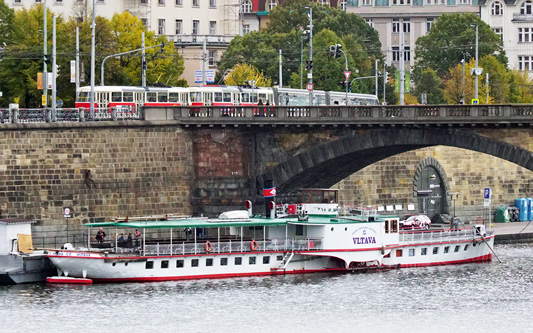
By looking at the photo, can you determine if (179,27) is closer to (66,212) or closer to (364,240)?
(66,212)

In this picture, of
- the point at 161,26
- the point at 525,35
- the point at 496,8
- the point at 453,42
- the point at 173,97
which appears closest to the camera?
the point at 173,97

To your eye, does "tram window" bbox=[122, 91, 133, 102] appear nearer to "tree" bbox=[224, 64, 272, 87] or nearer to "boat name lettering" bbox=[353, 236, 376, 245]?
"boat name lettering" bbox=[353, 236, 376, 245]

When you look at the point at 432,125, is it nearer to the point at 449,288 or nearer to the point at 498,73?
the point at 449,288

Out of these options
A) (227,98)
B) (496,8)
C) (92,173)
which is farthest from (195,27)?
(92,173)

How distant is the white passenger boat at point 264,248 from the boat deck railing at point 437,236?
0.06m

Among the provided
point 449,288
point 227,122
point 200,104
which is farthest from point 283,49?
point 449,288

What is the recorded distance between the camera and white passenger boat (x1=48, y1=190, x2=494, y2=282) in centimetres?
7850

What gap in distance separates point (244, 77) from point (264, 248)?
194 feet


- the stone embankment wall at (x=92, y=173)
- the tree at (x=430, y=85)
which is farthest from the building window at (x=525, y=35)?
the stone embankment wall at (x=92, y=173)

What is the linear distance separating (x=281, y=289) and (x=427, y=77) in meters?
83.5

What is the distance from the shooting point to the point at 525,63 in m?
173

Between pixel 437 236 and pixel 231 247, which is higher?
pixel 437 236

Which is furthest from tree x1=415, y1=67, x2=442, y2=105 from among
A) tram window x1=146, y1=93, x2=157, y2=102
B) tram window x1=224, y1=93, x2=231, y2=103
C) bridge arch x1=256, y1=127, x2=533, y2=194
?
bridge arch x1=256, y1=127, x2=533, y2=194

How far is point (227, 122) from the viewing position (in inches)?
3563
